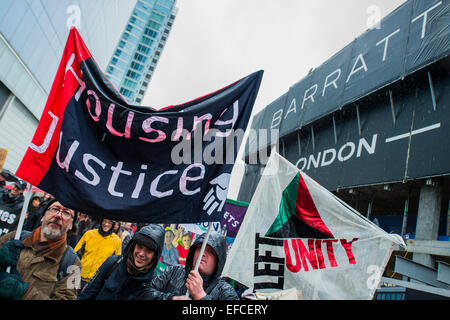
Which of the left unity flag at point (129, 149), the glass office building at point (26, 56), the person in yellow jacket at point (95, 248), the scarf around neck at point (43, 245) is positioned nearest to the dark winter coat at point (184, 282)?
the left unity flag at point (129, 149)

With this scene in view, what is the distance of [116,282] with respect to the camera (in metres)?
2.40

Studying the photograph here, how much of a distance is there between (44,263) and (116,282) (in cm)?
69

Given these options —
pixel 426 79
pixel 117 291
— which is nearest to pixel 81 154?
pixel 117 291

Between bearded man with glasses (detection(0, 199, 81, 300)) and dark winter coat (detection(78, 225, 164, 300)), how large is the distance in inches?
7.1

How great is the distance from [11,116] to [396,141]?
61.0 feet

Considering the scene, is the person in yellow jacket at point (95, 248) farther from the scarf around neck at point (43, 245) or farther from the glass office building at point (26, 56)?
the glass office building at point (26, 56)

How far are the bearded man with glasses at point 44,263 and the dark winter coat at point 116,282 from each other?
18cm

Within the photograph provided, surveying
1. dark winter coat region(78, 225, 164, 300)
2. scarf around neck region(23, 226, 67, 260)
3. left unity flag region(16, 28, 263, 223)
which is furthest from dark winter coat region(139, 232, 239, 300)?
scarf around neck region(23, 226, 67, 260)

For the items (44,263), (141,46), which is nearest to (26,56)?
(44,263)

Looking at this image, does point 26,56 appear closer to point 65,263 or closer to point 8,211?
point 8,211

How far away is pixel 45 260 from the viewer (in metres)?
2.46

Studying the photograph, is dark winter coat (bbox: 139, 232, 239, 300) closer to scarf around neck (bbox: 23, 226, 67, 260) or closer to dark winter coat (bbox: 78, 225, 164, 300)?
dark winter coat (bbox: 78, 225, 164, 300)

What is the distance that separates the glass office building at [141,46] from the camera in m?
73.2

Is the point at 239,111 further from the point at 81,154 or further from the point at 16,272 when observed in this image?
the point at 16,272
